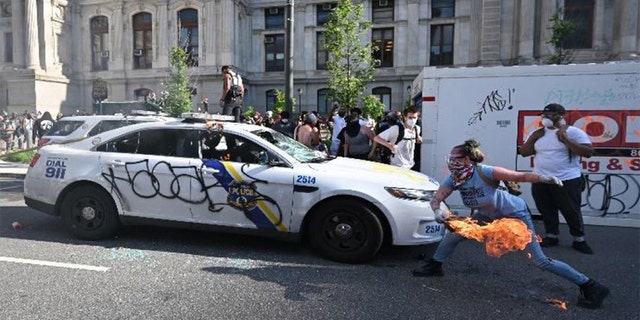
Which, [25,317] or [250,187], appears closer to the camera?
[25,317]

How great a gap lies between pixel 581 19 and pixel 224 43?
23.7 m

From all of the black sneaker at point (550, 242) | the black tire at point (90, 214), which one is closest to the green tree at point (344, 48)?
the black sneaker at point (550, 242)

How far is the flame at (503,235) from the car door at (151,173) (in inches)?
126

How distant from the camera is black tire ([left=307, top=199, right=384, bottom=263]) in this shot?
456cm

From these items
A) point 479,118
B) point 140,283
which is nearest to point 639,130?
point 479,118

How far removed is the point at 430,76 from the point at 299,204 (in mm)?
3759

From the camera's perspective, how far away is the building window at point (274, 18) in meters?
33.7

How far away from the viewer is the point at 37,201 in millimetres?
5566

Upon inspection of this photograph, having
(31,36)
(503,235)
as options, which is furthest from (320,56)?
(503,235)

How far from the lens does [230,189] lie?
490 cm

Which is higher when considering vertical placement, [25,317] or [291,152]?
[291,152]

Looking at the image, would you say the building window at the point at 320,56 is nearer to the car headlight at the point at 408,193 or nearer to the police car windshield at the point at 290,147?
the police car windshield at the point at 290,147

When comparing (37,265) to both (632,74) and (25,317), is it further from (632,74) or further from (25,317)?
(632,74)

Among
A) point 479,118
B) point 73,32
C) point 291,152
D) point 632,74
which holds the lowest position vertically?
point 291,152
